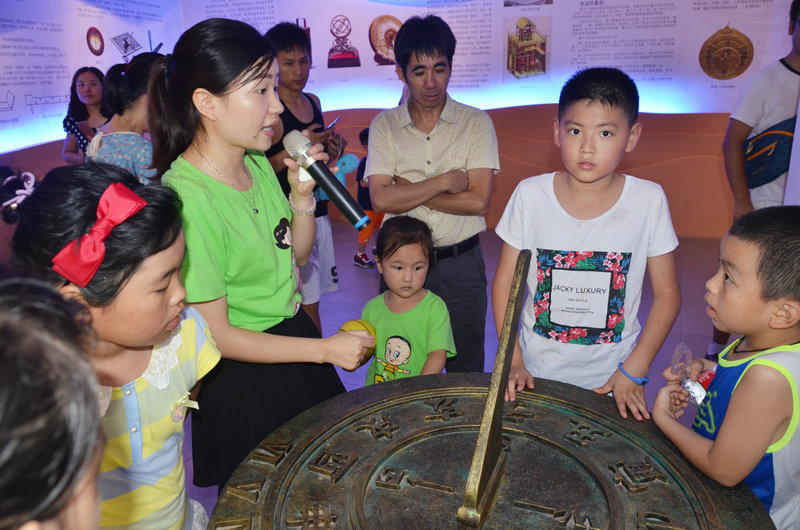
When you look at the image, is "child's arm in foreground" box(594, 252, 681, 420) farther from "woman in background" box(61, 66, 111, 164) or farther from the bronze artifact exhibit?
"woman in background" box(61, 66, 111, 164)

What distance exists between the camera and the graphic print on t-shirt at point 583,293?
1754mm

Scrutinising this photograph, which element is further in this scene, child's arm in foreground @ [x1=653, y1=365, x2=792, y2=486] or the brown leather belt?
the brown leather belt

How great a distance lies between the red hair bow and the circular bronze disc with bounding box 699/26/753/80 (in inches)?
252

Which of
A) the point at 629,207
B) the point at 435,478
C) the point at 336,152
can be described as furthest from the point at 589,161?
the point at 336,152

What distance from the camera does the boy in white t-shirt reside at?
1.70 metres

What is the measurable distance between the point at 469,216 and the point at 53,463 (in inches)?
87.7

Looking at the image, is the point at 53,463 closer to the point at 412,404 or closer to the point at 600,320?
the point at 412,404

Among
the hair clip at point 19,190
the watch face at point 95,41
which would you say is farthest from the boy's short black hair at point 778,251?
the watch face at point 95,41

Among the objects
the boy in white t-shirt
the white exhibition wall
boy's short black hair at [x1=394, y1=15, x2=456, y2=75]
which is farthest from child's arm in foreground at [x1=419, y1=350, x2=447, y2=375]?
the white exhibition wall

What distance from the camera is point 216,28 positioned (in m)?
1.50

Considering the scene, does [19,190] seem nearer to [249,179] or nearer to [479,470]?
[249,179]

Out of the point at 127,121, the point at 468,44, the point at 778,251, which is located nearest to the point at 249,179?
the point at 778,251

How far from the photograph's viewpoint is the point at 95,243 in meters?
1.05

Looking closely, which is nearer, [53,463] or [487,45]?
[53,463]
